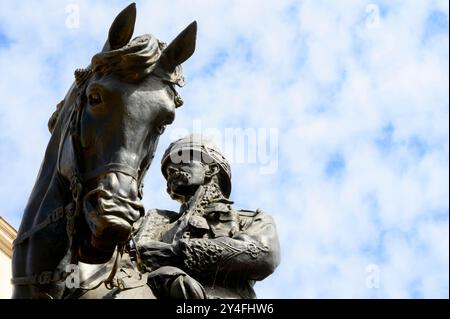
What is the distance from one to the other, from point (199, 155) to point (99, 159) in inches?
106

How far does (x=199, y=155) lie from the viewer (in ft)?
24.8

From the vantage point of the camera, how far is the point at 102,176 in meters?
4.81

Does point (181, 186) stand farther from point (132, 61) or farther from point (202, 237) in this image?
point (132, 61)

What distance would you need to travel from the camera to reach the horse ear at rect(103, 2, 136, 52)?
527cm

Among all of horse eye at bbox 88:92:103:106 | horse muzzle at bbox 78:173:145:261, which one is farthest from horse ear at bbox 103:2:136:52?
horse muzzle at bbox 78:173:145:261

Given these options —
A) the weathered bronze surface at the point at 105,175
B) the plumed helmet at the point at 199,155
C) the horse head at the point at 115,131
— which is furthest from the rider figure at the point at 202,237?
the horse head at the point at 115,131

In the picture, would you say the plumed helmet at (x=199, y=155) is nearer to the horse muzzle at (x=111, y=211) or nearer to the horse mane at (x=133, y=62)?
the horse mane at (x=133, y=62)
